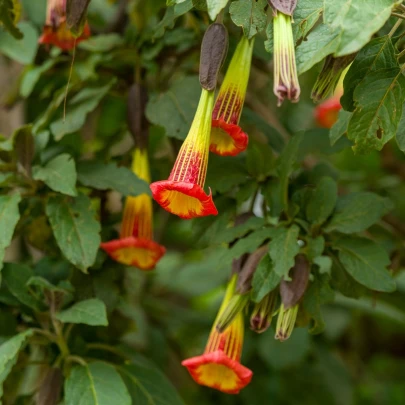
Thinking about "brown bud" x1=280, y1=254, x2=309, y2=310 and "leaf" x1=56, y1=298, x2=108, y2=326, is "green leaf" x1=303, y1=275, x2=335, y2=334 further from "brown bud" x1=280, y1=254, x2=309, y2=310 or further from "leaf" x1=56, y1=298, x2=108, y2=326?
"leaf" x1=56, y1=298, x2=108, y2=326

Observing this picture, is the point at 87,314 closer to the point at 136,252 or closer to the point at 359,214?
the point at 136,252

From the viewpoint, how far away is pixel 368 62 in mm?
803

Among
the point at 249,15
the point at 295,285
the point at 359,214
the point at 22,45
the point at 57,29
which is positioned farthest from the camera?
the point at 22,45

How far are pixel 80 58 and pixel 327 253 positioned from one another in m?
0.61

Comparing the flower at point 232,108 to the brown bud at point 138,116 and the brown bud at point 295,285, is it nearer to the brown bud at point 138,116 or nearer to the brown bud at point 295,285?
the brown bud at point 295,285

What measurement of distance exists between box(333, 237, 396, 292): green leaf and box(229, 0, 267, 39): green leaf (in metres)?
0.37

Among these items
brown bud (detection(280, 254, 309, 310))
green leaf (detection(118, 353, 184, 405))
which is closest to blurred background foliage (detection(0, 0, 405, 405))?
green leaf (detection(118, 353, 184, 405))

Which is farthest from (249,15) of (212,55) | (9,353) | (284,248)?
(9,353)

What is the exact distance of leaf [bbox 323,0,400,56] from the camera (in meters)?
0.62

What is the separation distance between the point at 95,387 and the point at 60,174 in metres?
0.30

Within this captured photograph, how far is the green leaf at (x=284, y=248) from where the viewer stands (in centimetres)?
87

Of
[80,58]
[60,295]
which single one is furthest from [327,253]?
[80,58]

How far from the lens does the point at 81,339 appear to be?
1.08m

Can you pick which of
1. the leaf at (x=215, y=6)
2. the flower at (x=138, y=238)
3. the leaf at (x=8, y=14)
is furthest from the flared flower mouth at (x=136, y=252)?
the leaf at (x=215, y=6)
